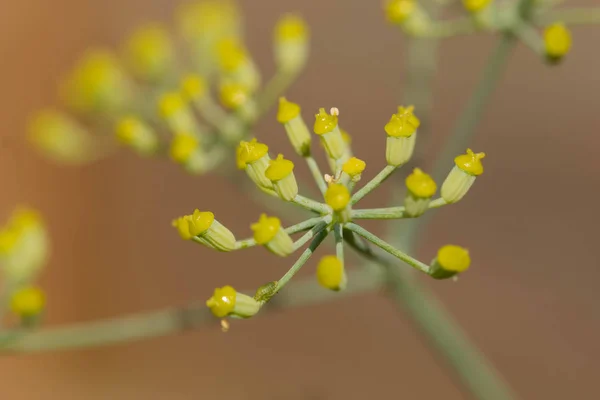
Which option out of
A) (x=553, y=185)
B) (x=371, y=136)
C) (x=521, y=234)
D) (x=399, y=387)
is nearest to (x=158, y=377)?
(x=399, y=387)

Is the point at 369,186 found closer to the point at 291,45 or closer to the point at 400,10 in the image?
the point at 400,10

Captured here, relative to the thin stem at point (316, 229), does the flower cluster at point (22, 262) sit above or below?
above

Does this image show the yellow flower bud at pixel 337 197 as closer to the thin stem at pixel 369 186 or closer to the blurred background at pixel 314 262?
the thin stem at pixel 369 186

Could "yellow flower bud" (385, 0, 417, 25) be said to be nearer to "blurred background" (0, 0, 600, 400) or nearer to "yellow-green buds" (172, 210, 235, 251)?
"yellow-green buds" (172, 210, 235, 251)

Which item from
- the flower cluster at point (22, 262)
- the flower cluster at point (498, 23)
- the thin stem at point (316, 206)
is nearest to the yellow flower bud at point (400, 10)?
the flower cluster at point (498, 23)

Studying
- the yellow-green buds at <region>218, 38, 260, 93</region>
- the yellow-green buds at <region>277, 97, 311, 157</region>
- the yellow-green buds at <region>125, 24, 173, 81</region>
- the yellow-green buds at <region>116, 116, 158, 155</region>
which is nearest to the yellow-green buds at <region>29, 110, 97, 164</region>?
the yellow-green buds at <region>125, 24, 173, 81</region>

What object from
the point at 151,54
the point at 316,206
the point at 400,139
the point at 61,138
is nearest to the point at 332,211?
the point at 316,206
